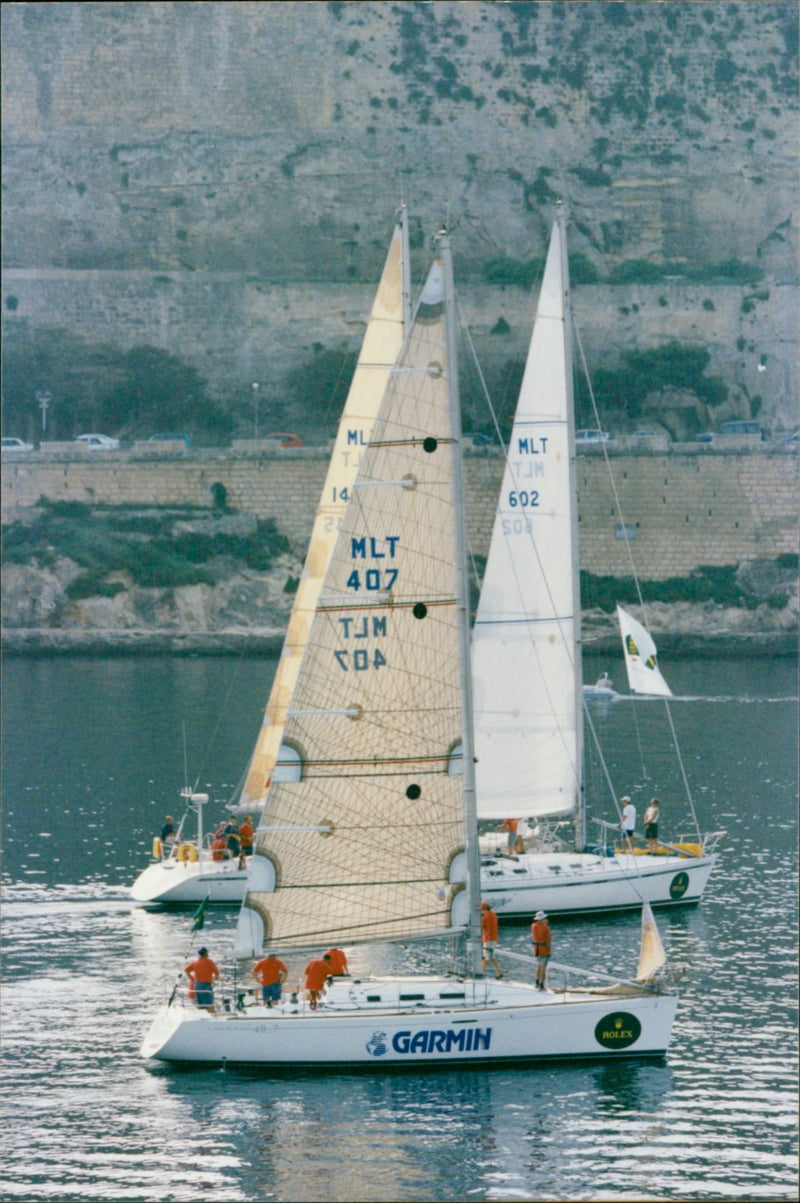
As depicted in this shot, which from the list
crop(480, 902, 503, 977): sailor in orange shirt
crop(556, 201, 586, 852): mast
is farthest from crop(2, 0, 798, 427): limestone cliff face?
crop(480, 902, 503, 977): sailor in orange shirt

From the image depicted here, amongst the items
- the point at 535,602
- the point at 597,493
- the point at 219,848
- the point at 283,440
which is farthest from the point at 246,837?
the point at 283,440

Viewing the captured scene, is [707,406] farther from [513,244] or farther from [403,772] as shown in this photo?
[403,772]

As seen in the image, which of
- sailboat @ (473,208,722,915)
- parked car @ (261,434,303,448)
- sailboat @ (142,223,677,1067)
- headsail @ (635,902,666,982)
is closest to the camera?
sailboat @ (142,223,677,1067)

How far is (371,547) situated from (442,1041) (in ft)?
15.4

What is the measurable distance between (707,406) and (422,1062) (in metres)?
63.2

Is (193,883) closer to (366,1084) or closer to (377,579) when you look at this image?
(366,1084)

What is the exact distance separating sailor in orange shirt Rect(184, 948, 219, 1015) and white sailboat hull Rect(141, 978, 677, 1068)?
0.15 m

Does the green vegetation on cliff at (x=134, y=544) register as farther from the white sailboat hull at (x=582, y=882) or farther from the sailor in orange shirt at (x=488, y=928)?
the sailor in orange shirt at (x=488, y=928)

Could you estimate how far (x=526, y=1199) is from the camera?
1683 centimetres

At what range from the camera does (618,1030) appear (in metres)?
20.2

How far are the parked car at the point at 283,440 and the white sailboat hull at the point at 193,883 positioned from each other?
4339cm

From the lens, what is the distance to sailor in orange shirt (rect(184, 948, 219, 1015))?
2009cm

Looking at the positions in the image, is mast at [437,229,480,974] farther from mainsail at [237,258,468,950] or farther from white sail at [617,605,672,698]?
white sail at [617,605,672,698]

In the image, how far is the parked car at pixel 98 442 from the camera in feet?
234
